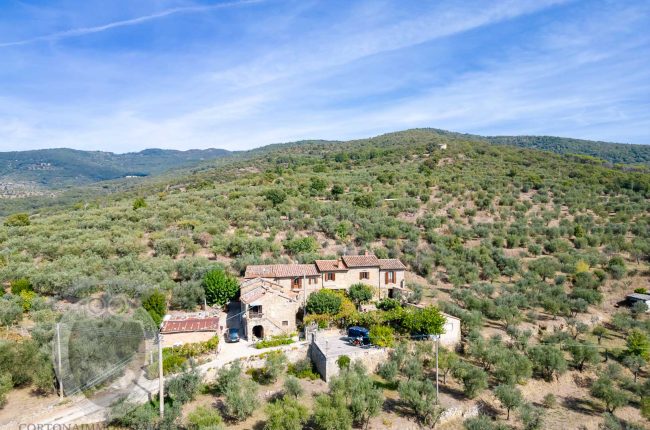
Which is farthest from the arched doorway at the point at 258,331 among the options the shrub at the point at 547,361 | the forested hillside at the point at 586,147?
the forested hillside at the point at 586,147

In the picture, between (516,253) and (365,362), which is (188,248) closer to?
(365,362)

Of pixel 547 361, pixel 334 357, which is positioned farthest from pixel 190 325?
pixel 547 361

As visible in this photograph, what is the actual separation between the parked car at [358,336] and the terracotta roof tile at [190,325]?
9.13 metres

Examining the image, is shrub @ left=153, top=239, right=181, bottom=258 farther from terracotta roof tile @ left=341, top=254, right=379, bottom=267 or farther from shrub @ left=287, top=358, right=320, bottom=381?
shrub @ left=287, top=358, right=320, bottom=381

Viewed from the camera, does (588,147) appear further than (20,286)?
Yes

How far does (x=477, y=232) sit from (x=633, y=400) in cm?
2728

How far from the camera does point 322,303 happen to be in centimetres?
2858

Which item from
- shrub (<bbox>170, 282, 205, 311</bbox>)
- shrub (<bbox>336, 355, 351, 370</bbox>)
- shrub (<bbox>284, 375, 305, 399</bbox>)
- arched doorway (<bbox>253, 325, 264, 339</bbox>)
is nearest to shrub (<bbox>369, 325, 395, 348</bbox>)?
shrub (<bbox>336, 355, 351, 370</bbox>)

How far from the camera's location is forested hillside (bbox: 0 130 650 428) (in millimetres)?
24250

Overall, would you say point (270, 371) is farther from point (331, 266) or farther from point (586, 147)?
point (586, 147)

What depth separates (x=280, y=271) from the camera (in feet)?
105

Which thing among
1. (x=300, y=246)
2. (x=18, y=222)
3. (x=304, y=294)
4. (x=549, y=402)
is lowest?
(x=549, y=402)

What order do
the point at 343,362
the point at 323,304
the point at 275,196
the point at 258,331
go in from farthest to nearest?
the point at 275,196 → the point at 323,304 → the point at 258,331 → the point at 343,362

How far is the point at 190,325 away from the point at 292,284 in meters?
8.95
